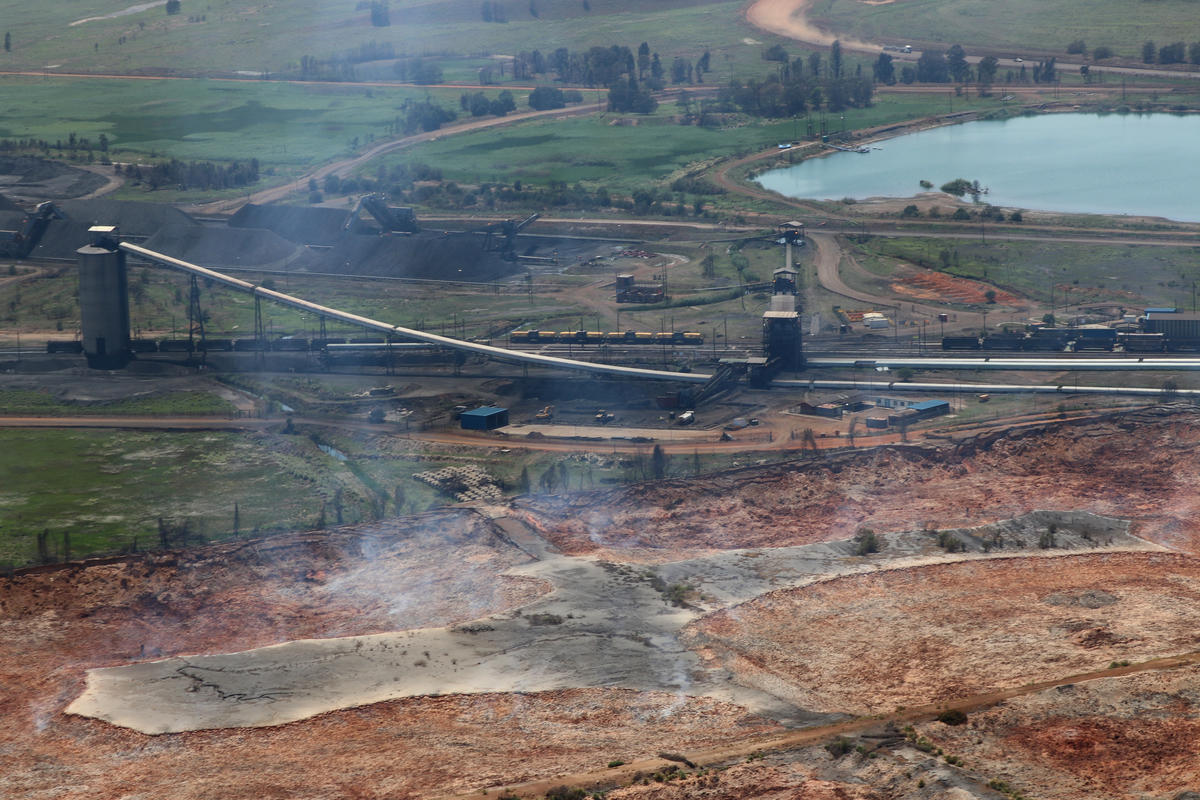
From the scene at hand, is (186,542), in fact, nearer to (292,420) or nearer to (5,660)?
(5,660)

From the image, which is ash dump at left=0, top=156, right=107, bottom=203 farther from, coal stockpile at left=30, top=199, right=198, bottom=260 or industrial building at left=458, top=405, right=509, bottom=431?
industrial building at left=458, top=405, right=509, bottom=431

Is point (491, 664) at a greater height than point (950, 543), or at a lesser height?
lesser

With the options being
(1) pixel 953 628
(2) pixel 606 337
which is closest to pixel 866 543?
(1) pixel 953 628

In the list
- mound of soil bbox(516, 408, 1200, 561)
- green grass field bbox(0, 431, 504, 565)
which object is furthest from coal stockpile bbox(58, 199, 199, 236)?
mound of soil bbox(516, 408, 1200, 561)

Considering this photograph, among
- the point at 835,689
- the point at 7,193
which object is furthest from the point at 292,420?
the point at 7,193

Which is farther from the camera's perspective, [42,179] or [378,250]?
[42,179]

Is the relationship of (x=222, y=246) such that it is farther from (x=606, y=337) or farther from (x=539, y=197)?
(x=606, y=337)

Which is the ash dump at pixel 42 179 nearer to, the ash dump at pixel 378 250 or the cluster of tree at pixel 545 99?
the ash dump at pixel 378 250
